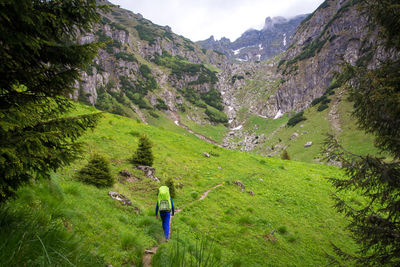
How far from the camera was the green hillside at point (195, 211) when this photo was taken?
19.9 feet

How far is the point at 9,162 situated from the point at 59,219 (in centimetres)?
341

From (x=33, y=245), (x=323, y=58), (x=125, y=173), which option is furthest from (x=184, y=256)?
(x=323, y=58)

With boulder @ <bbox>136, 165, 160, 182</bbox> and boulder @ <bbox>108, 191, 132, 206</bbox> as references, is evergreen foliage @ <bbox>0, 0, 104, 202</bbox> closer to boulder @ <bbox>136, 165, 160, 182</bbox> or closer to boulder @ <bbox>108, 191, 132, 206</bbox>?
boulder @ <bbox>108, 191, 132, 206</bbox>

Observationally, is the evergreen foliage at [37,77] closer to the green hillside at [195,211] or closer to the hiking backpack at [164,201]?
the green hillside at [195,211]

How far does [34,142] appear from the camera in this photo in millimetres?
3365

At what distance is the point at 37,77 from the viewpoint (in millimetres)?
3723

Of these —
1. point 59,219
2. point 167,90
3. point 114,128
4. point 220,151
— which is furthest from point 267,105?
point 59,219

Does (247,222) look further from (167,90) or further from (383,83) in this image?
(167,90)

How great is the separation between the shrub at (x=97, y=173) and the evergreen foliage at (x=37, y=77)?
652 cm

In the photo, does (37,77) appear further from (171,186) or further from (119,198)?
(171,186)

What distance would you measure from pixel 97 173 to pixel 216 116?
550ft

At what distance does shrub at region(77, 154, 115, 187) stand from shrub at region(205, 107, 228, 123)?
162349mm

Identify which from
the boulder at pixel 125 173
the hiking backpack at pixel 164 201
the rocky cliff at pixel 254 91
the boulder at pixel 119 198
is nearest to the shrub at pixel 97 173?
the boulder at pixel 119 198

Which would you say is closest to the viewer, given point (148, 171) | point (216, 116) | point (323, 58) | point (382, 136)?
point (382, 136)
